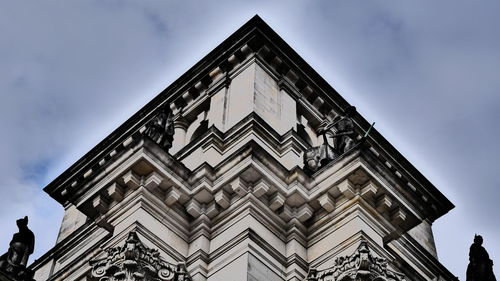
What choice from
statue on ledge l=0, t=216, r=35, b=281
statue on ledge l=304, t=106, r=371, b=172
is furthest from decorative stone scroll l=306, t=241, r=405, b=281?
statue on ledge l=0, t=216, r=35, b=281

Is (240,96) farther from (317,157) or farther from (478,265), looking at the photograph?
(478,265)

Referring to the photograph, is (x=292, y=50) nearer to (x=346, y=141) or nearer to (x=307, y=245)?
(x=346, y=141)

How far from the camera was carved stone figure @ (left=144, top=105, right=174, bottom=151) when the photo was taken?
24062mm

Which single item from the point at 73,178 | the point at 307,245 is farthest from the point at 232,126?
the point at 73,178

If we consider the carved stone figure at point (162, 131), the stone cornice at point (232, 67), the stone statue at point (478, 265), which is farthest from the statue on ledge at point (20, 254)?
the stone statue at point (478, 265)

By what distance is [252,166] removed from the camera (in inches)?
873

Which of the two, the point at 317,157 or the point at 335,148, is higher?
the point at 317,157

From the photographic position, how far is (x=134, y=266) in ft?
65.1

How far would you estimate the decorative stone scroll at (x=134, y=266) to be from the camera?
65.0 ft

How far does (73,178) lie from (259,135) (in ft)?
30.7

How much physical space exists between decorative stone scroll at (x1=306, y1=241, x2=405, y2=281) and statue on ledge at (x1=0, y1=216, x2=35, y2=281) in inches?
307

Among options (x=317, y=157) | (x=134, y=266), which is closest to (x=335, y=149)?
(x=317, y=157)

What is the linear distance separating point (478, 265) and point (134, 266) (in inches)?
342

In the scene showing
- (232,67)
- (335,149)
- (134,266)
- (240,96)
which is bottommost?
(134,266)
